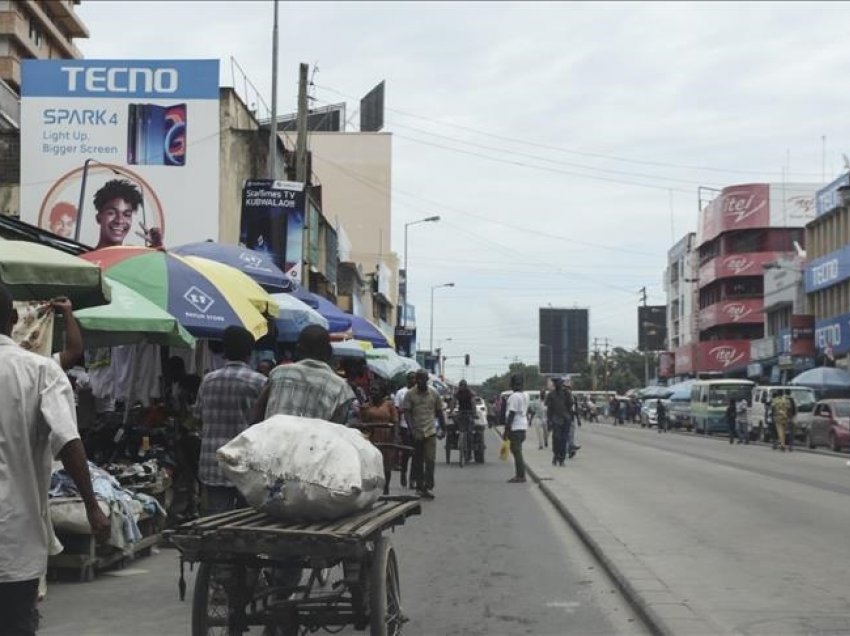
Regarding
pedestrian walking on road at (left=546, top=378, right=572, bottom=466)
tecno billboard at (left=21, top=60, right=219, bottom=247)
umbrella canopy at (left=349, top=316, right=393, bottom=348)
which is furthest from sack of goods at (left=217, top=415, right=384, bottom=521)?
tecno billboard at (left=21, top=60, right=219, bottom=247)

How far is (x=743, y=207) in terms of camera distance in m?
76.9

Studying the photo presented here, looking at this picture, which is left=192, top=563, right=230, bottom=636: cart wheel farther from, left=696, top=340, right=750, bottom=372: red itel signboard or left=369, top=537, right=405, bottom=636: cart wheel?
left=696, top=340, right=750, bottom=372: red itel signboard

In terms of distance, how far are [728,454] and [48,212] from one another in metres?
21.4

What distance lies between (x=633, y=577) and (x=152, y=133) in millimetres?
27831

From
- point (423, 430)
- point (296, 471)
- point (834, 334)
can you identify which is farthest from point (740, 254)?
point (296, 471)

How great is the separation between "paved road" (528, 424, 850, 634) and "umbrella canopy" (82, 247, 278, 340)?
4390 mm

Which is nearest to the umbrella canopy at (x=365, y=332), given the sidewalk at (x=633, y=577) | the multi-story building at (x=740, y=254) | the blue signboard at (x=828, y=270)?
the sidewalk at (x=633, y=577)

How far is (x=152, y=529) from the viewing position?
34.0ft

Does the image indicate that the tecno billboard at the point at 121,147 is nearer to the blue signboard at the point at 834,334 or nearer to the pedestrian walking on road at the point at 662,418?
the blue signboard at the point at 834,334

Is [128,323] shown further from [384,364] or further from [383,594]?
[384,364]

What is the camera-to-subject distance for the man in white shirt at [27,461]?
3.88m

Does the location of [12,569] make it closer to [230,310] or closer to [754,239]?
[230,310]

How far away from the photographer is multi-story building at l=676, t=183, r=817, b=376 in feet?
247

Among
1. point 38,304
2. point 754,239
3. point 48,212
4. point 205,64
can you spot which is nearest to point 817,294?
point 754,239
